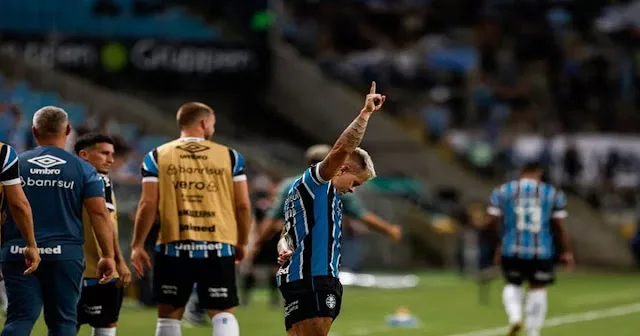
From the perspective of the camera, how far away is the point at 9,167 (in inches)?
371

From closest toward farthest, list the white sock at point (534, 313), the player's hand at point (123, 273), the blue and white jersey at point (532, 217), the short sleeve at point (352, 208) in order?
the player's hand at point (123, 273), the short sleeve at point (352, 208), the white sock at point (534, 313), the blue and white jersey at point (532, 217)

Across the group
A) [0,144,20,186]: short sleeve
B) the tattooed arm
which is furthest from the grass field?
the tattooed arm

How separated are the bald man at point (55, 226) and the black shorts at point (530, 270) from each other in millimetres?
6778

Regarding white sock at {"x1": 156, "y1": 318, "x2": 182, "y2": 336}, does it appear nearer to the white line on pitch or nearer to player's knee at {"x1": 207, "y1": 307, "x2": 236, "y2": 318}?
player's knee at {"x1": 207, "y1": 307, "x2": 236, "y2": 318}

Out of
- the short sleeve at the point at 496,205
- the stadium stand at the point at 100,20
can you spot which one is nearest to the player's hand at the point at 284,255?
the short sleeve at the point at 496,205

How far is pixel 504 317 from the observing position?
1945 cm

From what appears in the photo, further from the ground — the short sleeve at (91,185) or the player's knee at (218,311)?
the short sleeve at (91,185)

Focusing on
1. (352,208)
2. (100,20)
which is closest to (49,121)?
(352,208)

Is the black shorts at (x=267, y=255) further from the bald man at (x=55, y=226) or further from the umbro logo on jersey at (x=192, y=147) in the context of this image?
the bald man at (x=55, y=226)

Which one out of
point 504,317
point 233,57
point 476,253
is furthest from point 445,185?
point 504,317

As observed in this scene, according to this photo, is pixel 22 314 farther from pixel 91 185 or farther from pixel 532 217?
pixel 532 217

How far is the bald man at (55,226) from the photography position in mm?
9898

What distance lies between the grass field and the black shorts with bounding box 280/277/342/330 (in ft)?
21.7

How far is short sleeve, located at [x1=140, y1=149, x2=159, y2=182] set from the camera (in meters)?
11.0
